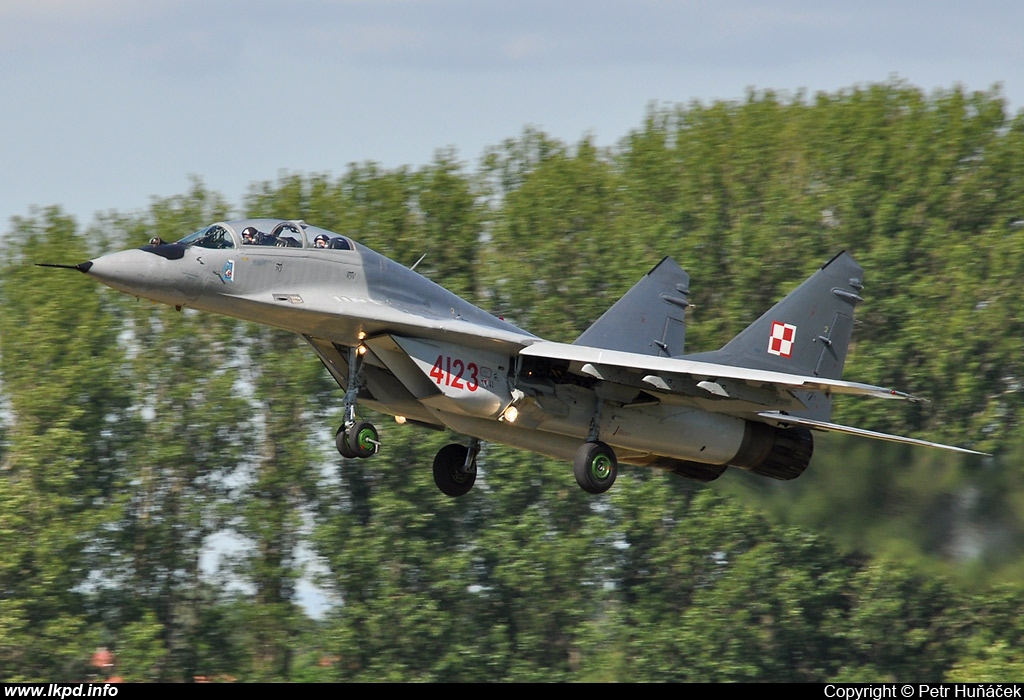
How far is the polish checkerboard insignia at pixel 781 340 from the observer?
19938 millimetres

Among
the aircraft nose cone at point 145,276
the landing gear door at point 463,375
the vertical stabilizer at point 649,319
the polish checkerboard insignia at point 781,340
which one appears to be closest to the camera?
the aircraft nose cone at point 145,276

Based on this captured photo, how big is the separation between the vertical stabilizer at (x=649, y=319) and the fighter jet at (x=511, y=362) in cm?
3

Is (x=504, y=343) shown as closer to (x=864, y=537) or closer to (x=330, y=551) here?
(x=864, y=537)

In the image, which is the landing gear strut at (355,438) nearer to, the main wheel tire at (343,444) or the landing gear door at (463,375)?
the main wheel tire at (343,444)

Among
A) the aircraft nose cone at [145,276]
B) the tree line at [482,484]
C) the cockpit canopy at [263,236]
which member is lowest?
the tree line at [482,484]

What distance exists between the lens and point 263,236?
16.2m

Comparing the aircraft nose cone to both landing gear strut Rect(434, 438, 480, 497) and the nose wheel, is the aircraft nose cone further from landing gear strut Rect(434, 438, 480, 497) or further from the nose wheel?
landing gear strut Rect(434, 438, 480, 497)

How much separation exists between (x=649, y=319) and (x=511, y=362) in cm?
360

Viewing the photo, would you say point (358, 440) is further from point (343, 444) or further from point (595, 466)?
point (595, 466)

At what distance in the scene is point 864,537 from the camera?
26375mm

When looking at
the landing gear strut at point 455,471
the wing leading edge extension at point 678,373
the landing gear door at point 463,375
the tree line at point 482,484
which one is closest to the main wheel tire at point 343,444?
the landing gear door at point 463,375

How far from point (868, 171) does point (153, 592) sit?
24562 millimetres

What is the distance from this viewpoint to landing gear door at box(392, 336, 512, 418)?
1667 centimetres
